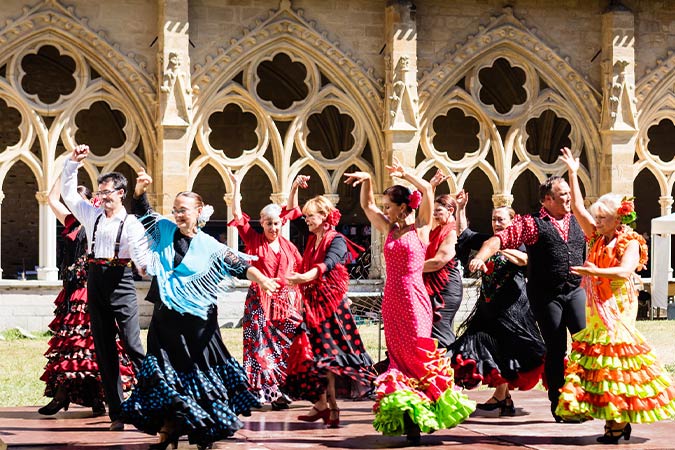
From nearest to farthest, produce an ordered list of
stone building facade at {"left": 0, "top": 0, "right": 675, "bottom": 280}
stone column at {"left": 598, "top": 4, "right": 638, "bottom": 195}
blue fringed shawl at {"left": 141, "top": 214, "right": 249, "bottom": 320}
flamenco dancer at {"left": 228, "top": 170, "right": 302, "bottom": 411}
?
blue fringed shawl at {"left": 141, "top": 214, "right": 249, "bottom": 320}
flamenco dancer at {"left": 228, "top": 170, "right": 302, "bottom": 411}
stone building facade at {"left": 0, "top": 0, "right": 675, "bottom": 280}
stone column at {"left": 598, "top": 4, "right": 638, "bottom": 195}

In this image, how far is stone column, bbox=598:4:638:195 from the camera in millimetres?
20219

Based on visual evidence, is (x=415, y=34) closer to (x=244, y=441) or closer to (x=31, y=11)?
(x=31, y=11)

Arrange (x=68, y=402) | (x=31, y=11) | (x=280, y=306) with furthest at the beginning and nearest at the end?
(x=31, y=11) → (x=280, y=306) → (x=68, y=402)

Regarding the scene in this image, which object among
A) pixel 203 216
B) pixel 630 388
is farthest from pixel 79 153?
pixel 630 388

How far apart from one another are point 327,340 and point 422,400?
4.31 ft

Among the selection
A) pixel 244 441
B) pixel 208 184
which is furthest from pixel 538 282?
pixel 208 184

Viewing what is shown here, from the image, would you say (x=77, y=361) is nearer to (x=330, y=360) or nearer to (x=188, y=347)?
(x=330, y=360)

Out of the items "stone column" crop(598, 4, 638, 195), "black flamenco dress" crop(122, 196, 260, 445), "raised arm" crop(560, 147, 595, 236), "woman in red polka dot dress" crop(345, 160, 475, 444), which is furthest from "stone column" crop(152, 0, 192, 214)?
"black flamenco dress" crop(122, 196, 260, 445)

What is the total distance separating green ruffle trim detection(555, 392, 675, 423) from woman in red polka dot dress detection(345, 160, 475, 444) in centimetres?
59

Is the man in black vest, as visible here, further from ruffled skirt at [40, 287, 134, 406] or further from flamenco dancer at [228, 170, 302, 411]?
ruffled skirt at [40, 287, 134, 406]

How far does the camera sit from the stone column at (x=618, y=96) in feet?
66.3

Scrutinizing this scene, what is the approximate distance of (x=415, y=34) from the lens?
19.4 meters

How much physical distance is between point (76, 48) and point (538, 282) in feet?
38.2

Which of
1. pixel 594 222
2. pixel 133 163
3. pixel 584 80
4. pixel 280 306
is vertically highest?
pixel 584 80
